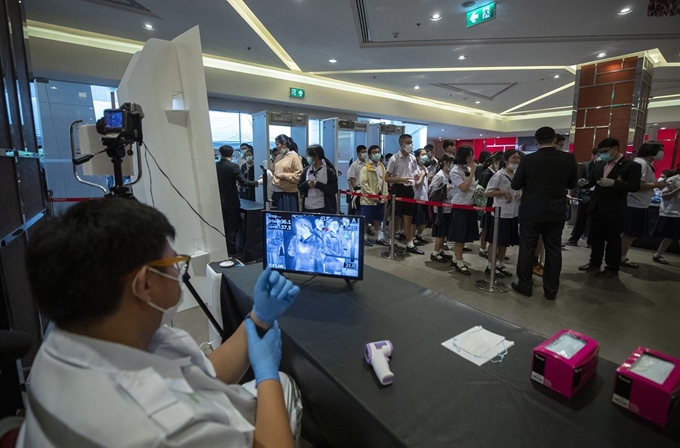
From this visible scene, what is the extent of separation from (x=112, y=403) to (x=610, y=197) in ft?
15.6

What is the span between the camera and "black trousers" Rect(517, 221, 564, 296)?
124 inches

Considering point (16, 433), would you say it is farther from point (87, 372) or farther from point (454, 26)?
point (454, 26)

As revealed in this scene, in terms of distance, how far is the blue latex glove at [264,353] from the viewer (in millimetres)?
971

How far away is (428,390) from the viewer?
0.93m

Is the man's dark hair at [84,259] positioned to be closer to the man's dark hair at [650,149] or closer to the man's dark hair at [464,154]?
the man's dark hair at [464,154]

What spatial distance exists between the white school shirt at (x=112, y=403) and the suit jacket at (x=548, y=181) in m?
3.24

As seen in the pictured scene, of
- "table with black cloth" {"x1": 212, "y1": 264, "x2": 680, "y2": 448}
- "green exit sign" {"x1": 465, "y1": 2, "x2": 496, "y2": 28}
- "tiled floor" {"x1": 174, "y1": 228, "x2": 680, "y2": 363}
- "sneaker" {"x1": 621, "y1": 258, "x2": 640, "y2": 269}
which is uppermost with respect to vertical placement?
"green exit sign" {"x1": 465, "y1": 2, "x2": 496, "y2": 28}

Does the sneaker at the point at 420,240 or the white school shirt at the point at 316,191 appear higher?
the white school shirt at the point at 316,191

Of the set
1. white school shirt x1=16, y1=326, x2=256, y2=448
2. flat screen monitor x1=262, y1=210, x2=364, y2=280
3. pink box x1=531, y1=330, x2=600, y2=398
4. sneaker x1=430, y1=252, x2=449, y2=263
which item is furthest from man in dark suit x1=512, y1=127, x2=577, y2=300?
white school shirt x1=16, y1=326, x2=256, y2=448

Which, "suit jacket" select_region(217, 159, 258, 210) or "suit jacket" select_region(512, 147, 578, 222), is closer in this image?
"suit jacket" select_region(512, 147, 578, 222)

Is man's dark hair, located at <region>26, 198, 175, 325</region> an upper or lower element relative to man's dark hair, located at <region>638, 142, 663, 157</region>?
lower

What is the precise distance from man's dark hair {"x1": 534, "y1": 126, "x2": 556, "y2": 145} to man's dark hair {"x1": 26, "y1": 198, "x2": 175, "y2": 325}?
3323 millimetres

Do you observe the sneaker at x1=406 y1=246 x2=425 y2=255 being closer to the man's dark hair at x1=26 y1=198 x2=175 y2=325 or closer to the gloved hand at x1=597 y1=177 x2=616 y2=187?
the gloved hand at x1=597 y1=177 x2=616 y2=187

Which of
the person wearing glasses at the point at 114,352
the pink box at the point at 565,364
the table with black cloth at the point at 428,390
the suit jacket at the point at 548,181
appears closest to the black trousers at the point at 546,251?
the suit jacket at the point at 548,181
